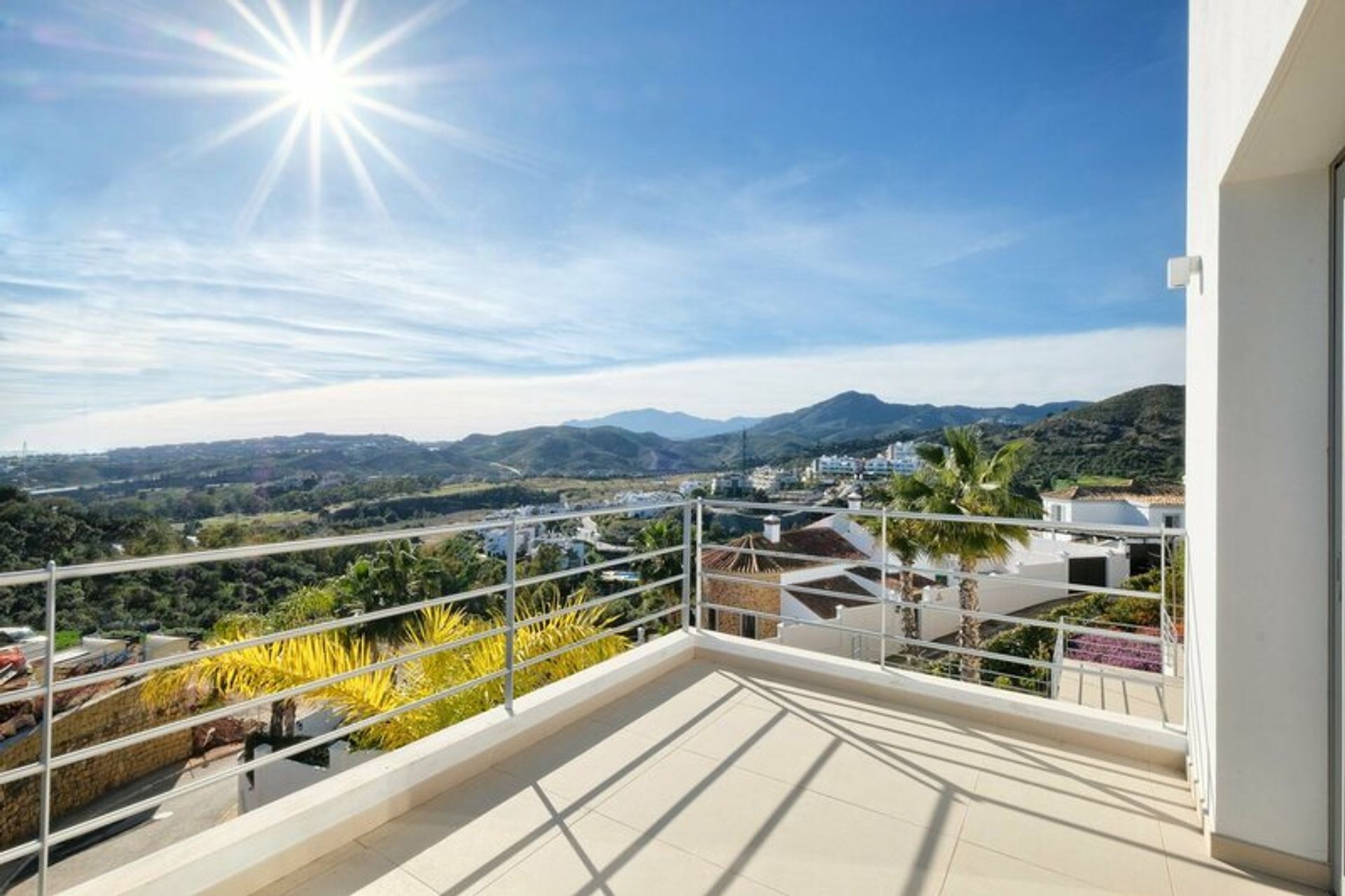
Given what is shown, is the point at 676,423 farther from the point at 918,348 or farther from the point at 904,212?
the point at 904,212

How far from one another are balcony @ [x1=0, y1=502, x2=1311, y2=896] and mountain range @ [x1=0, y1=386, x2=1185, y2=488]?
7584mm

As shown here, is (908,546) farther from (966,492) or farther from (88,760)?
(88,760)

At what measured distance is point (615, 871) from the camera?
1.84 metres

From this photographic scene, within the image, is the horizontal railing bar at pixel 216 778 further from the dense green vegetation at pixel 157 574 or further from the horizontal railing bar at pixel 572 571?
the dense green vegetation at pixel 157 574

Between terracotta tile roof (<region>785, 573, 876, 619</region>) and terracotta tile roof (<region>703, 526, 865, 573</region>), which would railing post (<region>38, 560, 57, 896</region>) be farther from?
terracotta tile roof (<region>785, 573, 876, 619</region>)

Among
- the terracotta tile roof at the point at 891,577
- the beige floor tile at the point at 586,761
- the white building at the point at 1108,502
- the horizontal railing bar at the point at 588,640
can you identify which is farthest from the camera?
the terracotta tile roof at the point at 891,577

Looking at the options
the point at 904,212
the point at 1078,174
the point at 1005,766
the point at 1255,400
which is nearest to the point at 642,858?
the point at 1005,766

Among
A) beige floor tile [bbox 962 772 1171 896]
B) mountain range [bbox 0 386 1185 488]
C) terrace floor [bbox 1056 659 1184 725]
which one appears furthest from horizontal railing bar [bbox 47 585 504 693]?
mountain range [bbox 0 386 1185 488]

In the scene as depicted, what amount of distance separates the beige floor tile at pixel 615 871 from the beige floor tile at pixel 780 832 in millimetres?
57

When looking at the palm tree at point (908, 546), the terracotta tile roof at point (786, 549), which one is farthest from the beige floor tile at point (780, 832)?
the terracotta tile roof at point (786, 549)

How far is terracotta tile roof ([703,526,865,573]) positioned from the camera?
1833cm

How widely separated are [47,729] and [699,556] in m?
2.82

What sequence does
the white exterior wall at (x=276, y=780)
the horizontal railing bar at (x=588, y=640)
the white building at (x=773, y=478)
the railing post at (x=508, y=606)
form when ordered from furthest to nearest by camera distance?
the white building at (x=773, y=478)
the white exterior wall at (x=276, y=780)
the horizontal railing bar at (x=588, y=640)
the railing post at (x=508, y=606)

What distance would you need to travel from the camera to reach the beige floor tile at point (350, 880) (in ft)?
5.69
